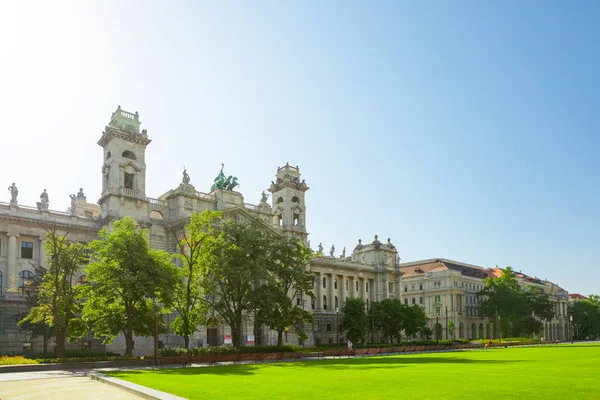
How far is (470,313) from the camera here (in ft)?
448

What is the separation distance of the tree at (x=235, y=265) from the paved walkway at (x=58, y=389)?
21803 mm

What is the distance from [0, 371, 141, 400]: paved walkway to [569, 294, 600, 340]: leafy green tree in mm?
157449

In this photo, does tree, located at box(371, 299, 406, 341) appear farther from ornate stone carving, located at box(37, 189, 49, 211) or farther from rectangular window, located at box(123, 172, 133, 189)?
ornate stone carving, located at box(37, 189, 49, 211)

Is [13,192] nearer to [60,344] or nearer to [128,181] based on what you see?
[128,181]

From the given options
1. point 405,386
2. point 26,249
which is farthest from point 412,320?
point 405,386

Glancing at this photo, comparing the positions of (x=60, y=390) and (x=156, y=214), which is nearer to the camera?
(x=60, y=390)

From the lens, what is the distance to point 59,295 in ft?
158

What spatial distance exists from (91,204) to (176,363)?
189 feet

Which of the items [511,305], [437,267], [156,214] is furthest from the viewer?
[437,267]

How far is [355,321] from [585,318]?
104m

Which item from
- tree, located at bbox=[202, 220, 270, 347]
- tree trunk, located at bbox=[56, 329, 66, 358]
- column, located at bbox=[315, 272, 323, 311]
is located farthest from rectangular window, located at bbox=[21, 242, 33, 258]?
column, located at bbox=[315, 272, 323, 311]

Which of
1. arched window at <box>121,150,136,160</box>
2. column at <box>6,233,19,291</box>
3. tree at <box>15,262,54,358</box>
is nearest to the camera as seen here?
tree at <box>15,262,54,358</box>

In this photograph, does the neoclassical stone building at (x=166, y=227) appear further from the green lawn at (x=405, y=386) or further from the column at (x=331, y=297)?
the green lawn at (x=405, y=386)

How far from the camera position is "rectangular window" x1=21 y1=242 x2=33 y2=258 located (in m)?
65.1
